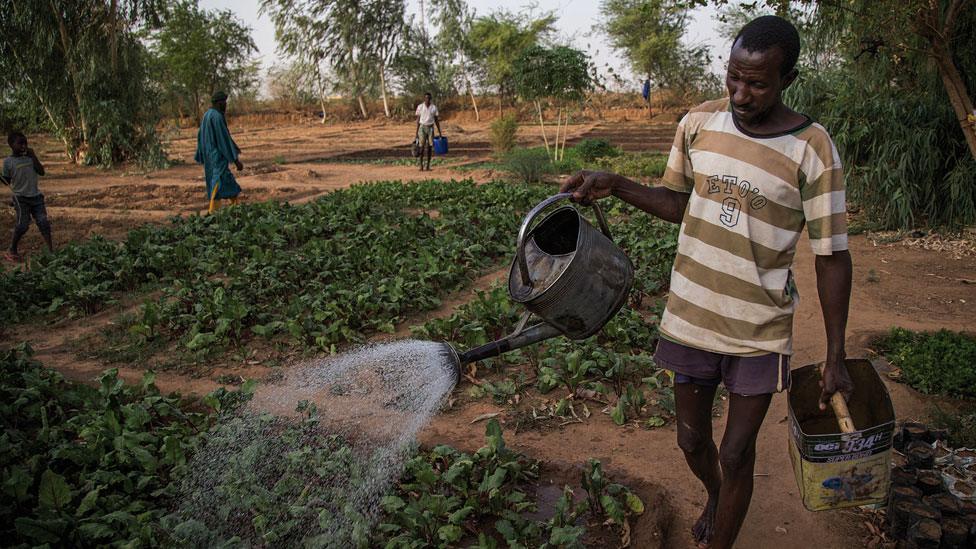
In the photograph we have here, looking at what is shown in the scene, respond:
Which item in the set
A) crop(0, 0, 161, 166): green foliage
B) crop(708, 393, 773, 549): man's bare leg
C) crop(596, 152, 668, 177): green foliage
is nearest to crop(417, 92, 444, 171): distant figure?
crop(596, 152, 668, 177): green foliage

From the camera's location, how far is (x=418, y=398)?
4.27 m

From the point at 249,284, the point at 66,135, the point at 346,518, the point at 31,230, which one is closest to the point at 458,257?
the point at 249,284

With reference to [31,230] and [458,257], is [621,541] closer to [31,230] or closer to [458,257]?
[458,257]

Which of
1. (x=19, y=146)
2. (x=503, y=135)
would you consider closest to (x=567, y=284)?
(x=19, y=146)

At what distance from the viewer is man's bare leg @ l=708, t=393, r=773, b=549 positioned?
7.34 ft

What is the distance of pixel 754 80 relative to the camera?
200 cm

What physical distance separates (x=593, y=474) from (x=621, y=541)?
1.01ft

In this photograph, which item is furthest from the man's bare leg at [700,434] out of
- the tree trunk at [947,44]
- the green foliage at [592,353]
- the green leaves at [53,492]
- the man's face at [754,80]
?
the tree trunk at [947,44]

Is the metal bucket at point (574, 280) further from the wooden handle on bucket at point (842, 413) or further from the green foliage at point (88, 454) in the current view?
the green foliage at point (88, 454)

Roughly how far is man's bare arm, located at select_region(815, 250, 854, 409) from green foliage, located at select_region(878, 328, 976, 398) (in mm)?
2317

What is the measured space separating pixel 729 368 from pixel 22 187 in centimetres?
801

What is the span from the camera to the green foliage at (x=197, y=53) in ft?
104

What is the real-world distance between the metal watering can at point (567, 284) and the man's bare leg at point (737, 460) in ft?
1.71

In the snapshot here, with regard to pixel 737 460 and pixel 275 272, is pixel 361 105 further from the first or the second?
pixel 737 460
